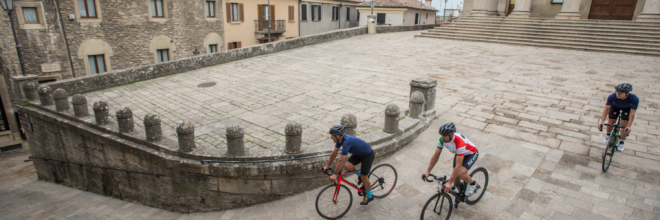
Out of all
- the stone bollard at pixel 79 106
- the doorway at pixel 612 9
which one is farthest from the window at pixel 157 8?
the doorway at pixel 612 9

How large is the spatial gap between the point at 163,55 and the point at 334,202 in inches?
731

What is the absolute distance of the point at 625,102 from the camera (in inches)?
244

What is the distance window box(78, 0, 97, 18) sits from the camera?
1646cm

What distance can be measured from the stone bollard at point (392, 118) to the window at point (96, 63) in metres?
16.6

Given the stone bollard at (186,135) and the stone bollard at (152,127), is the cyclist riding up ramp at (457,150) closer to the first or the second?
the stone bollard at (186,135)

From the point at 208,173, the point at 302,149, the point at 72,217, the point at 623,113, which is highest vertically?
the point at 623,113

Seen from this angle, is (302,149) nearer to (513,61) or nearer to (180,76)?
(180,76)

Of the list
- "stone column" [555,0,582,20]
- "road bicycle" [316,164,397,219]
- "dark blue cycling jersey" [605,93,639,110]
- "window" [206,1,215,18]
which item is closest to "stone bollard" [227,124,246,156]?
"road bicycle" [316,164,397,219]

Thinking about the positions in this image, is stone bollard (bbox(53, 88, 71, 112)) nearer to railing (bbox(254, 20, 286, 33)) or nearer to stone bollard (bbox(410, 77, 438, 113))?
stone bollard (bbox(410, 77, 438, 113))

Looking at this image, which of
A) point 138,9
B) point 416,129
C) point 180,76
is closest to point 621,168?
point 416,129

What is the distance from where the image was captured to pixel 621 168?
6.21 m

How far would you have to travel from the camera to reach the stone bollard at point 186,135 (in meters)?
6.33

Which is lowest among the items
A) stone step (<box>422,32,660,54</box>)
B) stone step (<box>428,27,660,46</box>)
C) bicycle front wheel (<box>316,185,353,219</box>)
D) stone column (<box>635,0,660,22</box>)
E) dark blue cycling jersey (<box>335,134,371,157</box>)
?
bicycle front wheel (<box>316,185,353,219</box>)

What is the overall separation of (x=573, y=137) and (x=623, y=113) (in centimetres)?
124
